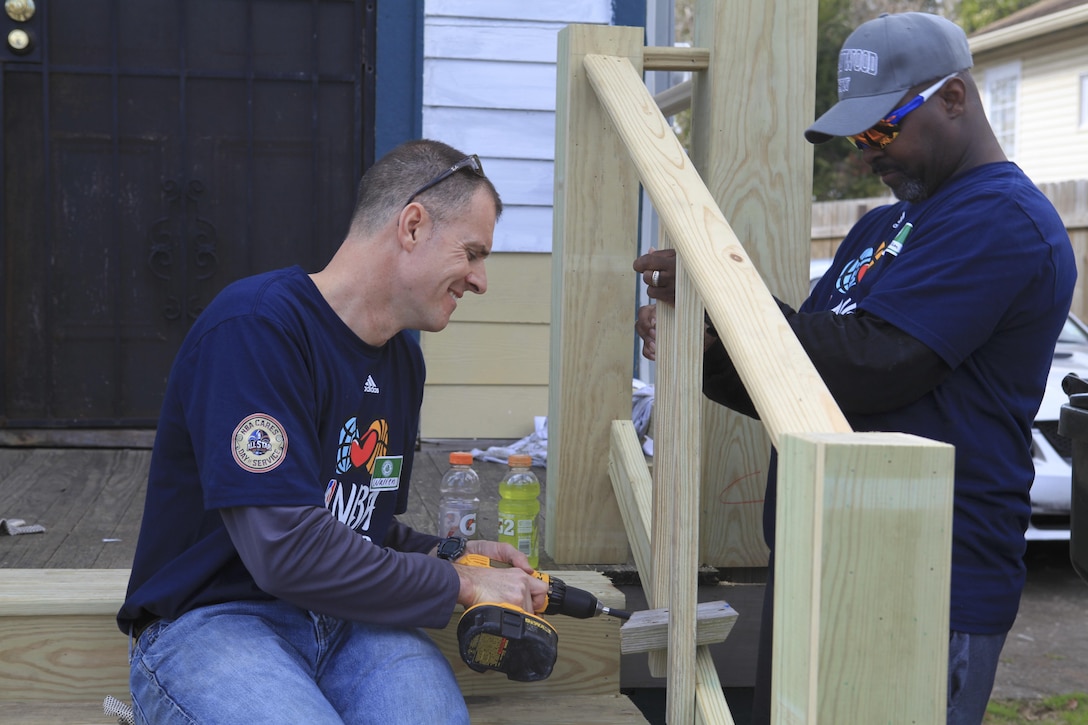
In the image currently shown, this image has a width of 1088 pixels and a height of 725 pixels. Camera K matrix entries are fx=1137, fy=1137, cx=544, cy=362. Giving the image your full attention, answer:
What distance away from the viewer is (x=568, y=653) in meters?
2.76

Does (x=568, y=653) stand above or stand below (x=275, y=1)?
below

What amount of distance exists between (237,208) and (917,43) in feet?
11.4

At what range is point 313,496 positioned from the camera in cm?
203

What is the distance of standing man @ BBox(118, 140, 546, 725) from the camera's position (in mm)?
2002

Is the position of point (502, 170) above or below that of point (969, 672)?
above

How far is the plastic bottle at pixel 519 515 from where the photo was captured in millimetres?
3180

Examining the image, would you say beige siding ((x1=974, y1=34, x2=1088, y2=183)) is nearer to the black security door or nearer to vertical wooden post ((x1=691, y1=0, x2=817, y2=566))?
the black security door

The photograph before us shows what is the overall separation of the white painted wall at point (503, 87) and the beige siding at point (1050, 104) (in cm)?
1613

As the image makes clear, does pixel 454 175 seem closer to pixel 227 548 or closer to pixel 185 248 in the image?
pixel 227 548

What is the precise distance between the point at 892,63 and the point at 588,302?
3.80 ft

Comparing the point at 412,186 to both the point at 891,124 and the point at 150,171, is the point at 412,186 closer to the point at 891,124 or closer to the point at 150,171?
the point at 891,124

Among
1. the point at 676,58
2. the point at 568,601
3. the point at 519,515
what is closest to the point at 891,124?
the point at 676,58

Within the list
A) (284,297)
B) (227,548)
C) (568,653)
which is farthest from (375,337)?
(568,653)

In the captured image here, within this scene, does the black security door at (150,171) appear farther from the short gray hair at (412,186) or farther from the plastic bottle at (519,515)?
the short gray hair at (412,186)
